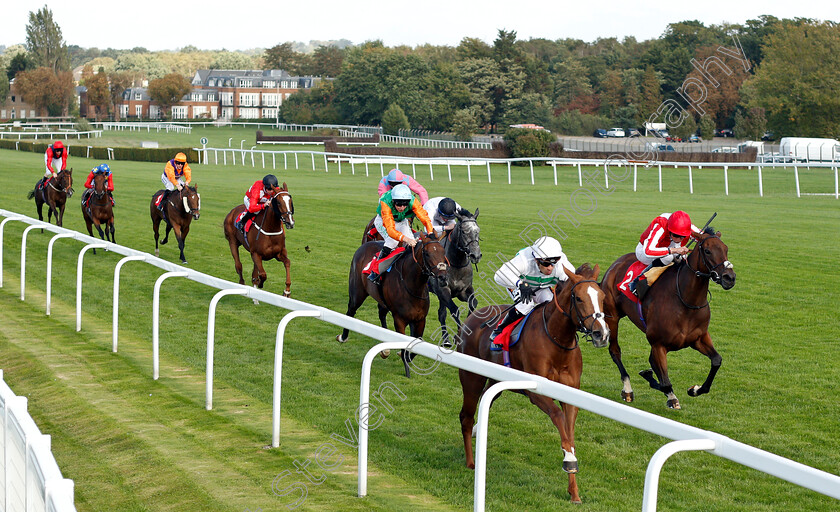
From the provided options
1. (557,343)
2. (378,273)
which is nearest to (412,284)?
(378,273)

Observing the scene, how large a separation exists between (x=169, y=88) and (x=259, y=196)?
342ft

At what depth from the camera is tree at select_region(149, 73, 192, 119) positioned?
10931cm

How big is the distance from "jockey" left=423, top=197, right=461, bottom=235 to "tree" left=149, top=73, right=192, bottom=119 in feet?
347

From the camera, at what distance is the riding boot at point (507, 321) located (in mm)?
5332

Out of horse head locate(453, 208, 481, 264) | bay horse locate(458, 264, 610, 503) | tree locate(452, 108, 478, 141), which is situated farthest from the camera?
tree locate(452, 108, 478, 141)

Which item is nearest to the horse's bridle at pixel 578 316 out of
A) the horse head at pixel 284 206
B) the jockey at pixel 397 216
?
the jockey at pixel 397 216

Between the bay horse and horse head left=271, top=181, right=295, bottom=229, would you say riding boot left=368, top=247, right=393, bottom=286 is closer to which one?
horse head left=271, top=181, right=295, bottom=229

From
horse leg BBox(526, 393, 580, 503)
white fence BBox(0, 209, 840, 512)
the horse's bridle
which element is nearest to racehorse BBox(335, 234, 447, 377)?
white fence BBox(0, 209, 840, 512)

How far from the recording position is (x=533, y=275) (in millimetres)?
5656

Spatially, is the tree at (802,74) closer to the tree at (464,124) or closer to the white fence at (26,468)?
the tree at (464,124)

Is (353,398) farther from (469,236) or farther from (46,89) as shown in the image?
(46,89)

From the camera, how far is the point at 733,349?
27.6 feet

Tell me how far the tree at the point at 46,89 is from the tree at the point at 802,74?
80511 mm

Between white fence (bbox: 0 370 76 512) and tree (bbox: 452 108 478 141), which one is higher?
tree (bbox: 452 108 478 141)
